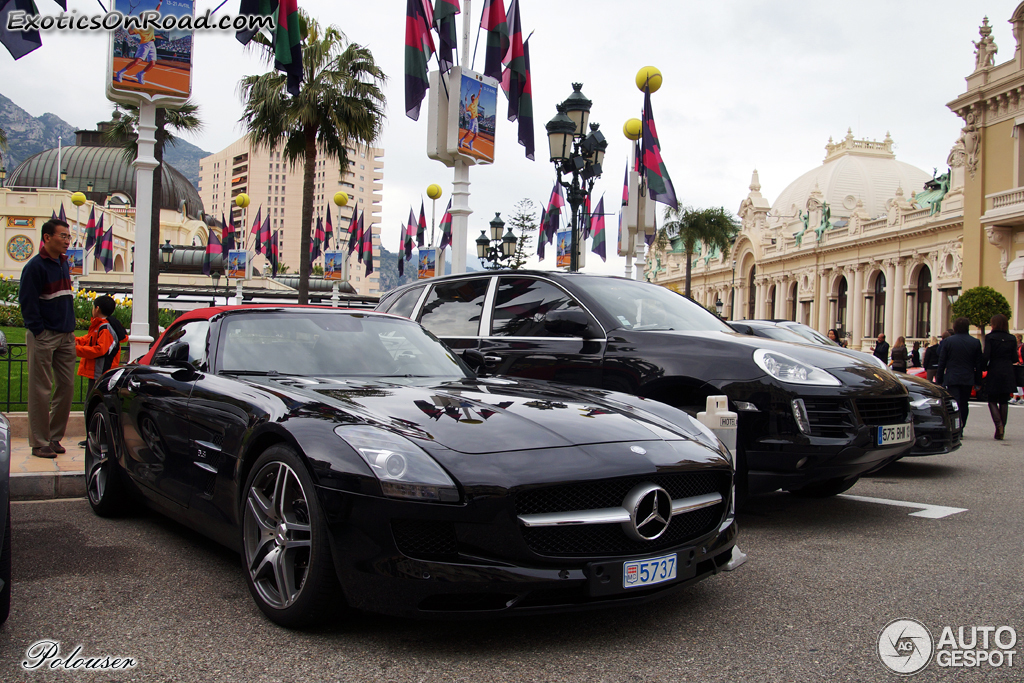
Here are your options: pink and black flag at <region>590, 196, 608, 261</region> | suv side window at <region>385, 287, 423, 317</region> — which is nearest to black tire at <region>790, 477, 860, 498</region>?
suv side window at <region>385, 287, 423, 317</region>

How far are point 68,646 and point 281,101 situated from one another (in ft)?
71.7

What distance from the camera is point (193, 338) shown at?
4.51 meters

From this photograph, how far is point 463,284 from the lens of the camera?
6.79 m

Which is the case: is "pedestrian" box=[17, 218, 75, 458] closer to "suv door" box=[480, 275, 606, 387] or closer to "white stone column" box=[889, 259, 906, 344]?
"suv door" box=[480, 275, 606, 387]

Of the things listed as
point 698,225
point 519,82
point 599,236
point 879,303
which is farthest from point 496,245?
point 879,303

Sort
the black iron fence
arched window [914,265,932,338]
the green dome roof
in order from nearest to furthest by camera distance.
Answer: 1. the black iron fence
2. arched window [914,265,932,338]
3. the green dome roof

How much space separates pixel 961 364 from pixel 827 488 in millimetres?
6923

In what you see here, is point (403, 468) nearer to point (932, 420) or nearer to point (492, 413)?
point (492, 413)

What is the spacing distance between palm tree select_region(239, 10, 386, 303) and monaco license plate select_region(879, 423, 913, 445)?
1971 centimetres

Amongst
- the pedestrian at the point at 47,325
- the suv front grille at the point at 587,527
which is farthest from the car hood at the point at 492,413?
the pedestrian at the point at 47,325

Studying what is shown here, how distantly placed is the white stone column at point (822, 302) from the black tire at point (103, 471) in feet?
218

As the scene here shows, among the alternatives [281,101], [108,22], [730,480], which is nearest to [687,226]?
[281,101]

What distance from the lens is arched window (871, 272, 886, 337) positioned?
2354 inches

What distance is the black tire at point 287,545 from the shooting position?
2.84m
